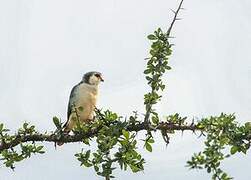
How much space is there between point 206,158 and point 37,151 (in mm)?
2495

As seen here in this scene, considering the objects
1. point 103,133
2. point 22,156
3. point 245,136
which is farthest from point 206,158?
point 22,156

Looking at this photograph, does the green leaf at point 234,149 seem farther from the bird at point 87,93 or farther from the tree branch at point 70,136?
the bird at point 87,93

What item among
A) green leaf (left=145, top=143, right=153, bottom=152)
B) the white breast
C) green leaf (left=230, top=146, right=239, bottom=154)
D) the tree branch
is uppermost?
the white breast

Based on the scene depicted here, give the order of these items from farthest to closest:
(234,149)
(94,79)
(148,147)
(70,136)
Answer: (94,79) < (70,136) < (148,147) < (234,149)

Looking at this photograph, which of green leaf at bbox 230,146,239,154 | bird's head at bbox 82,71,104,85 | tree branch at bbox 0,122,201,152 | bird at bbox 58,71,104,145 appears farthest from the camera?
bird's head at bbox 82,71,104,85

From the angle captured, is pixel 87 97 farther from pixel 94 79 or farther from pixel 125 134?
pixel 125 134

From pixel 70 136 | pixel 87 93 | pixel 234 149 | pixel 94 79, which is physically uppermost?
pixel 94 79

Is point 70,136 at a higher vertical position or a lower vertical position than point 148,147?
higher

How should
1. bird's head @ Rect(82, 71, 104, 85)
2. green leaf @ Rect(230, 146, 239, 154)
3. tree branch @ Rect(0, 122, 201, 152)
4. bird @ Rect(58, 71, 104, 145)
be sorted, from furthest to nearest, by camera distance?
1. bird's head @ Rect(82, 71, 104, 85)
2. bird @ Rect(58, 71, 104, 145)
3. tree branch @ Rect(0, 122, 201, 152)
4. green leaf @ Rect(230, 146, 239, 154)

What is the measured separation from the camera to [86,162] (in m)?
7.00

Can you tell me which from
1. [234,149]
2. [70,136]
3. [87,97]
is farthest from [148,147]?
[87,97]

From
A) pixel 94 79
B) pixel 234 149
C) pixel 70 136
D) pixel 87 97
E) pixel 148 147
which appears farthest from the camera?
pixel 94 79

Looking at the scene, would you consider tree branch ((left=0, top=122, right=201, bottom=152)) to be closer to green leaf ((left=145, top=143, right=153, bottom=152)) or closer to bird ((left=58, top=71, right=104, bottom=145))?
green leaf ((left=145, top=143, right=153, bottom=152))

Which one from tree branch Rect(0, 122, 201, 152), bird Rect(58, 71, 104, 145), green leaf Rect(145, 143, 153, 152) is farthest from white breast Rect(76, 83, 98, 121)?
green leaf Rect(145, 143, 153, 152)
